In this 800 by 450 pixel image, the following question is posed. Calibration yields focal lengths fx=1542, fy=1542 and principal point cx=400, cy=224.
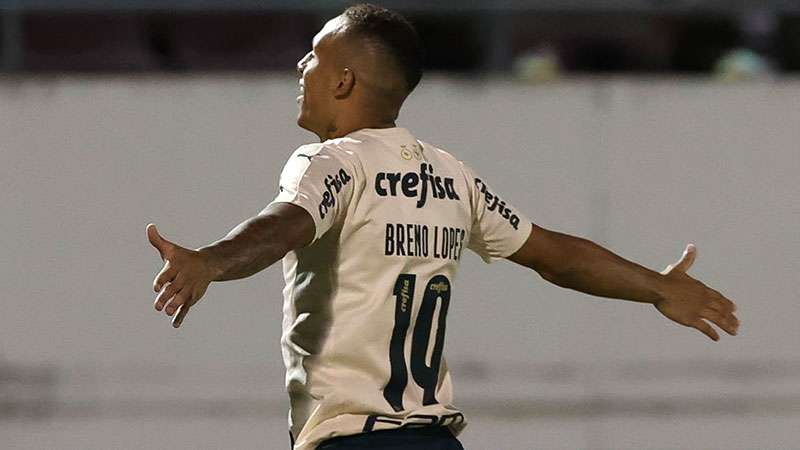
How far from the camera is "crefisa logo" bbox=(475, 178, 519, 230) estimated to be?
3.37 meters

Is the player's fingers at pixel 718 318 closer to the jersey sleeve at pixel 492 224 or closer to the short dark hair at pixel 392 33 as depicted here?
the jersey sleeve at pixel 492 224

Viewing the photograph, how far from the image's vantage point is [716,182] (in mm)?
6035

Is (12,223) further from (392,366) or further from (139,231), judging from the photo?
(392,366)

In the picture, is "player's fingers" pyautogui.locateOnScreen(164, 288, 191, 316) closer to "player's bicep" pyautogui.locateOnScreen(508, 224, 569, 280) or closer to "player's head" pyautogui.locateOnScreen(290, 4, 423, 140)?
"player's head" pyautogui.locateOnScreen(290, 4, 423, 140)

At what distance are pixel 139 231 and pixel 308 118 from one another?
2.69m

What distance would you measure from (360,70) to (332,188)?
355 mm

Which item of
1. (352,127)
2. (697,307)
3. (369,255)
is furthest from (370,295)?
(697,307)

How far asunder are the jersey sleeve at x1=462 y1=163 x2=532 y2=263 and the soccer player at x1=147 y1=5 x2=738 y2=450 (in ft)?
0.15

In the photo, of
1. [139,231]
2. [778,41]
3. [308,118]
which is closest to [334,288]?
[308,118]

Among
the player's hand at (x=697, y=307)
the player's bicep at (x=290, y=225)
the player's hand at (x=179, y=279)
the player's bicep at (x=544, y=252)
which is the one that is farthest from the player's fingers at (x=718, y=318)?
the player's hand at (x=179, y=279)

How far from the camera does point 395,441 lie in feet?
10.2

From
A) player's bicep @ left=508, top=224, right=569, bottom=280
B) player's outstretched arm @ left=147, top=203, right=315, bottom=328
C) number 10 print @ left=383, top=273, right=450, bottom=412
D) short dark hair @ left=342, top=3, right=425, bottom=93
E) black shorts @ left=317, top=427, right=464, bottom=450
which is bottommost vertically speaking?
black shorts @ left=317, top=427, right=464, bottom=450

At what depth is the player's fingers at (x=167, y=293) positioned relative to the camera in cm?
254

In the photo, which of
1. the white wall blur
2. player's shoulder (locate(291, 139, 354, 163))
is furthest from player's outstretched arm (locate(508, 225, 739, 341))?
the white wall blur
